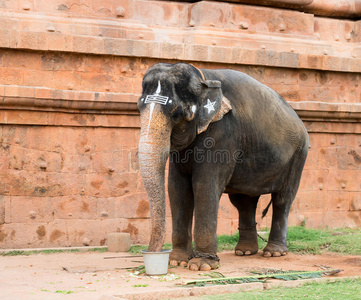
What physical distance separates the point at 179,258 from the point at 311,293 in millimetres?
1998

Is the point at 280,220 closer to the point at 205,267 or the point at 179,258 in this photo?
the point at 179,258

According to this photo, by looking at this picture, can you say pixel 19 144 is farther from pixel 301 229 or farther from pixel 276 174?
pixel 301 229

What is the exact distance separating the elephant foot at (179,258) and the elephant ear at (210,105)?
4.47 ft

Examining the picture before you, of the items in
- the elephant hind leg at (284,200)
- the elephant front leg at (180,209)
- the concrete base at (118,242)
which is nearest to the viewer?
the elephant front leg at (180,209)

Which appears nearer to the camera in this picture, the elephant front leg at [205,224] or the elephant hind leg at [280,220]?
the elephant front leg at [205,224]

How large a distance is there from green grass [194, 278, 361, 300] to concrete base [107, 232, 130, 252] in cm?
306

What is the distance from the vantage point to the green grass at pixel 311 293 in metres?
5.73

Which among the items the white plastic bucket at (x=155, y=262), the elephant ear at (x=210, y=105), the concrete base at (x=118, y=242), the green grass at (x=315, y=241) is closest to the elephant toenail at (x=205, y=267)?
the white plastic bucket at (x=155, y=262)

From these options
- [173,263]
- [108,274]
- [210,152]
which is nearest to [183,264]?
[173,263]

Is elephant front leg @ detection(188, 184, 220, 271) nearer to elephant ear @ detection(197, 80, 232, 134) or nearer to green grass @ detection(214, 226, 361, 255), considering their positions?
elephant ear @ detection(197, 80, 232, 134)

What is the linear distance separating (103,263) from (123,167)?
7.27 ft

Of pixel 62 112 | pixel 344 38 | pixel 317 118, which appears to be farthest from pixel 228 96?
pixel 344 38

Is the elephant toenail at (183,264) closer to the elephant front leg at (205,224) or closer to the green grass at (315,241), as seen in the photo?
the elephant front leg at (205,224)

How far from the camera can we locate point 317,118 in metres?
11.3
